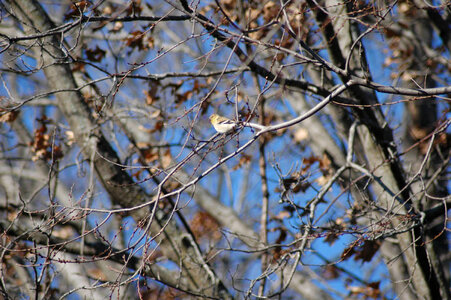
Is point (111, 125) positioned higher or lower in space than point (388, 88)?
higher

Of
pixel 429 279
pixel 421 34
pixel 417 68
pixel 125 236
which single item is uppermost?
pixel 421 34

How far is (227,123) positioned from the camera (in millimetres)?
2592

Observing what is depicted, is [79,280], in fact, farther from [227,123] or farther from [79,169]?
[227,123]

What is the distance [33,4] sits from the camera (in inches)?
152

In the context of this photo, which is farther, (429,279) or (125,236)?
(125,236)

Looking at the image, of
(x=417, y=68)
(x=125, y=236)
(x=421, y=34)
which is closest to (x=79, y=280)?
(x=125, y=236)

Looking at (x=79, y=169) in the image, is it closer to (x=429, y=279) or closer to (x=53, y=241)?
(x=53, y=241)

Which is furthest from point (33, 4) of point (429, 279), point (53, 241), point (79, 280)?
point (429, 279)

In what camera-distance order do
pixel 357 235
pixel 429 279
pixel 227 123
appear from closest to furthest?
pixel 227 123
pixel 357 235
pixel 429 279

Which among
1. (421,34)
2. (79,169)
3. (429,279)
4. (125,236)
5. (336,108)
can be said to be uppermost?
(421,34)

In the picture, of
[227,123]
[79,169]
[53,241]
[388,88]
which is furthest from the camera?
[79,169]

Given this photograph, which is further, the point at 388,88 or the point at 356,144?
the point at 356,144

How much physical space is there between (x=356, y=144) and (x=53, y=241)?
2.99 m

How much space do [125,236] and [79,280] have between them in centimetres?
272
